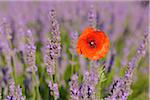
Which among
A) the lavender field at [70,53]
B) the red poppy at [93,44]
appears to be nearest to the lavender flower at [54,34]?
the lavender field at [70,53]

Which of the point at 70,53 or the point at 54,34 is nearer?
the point at 54,34

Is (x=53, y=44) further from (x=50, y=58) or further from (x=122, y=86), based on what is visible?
(x=122, y=86)

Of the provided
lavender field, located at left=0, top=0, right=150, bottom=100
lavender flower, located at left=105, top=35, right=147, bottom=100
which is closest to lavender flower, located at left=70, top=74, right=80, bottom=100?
lavender field, located at left=0, top=0, right=150, bottom=100

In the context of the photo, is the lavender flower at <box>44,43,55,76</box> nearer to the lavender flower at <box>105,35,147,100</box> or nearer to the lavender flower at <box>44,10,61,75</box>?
the lavender flower at <box>44,10,61,75</box>

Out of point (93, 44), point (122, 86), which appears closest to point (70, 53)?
point (93, 44)

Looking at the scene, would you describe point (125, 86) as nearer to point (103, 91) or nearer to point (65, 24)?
point (103, 91)

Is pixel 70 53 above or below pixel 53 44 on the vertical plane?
below

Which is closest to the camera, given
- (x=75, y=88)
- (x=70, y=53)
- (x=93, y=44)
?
(x=75, y=88)

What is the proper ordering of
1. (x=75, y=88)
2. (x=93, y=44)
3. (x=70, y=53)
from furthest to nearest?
1. (x=70, y=53)
2. (x=93, y=44)
3. (x=75, y=88)

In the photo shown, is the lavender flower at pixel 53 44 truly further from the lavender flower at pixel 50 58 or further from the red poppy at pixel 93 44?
the red poppy at pixel 93 44

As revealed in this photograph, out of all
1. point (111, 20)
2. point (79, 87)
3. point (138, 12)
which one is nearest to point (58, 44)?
point (79, 87)
